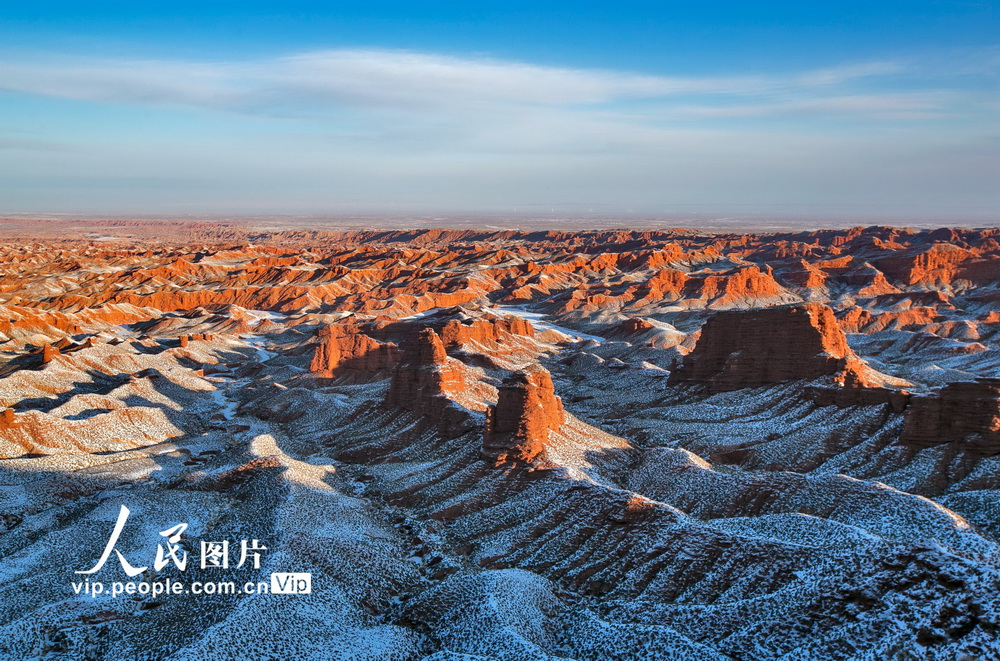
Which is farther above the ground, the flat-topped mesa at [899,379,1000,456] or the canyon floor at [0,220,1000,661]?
the flat-topped mesa at [899,379,1000,456]

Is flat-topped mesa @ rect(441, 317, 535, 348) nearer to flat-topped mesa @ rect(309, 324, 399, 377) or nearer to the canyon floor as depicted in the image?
the canyon floor

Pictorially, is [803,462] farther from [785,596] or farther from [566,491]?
[785,596]

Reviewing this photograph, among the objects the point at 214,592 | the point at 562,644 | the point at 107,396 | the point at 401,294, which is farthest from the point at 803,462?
the point at 401,294

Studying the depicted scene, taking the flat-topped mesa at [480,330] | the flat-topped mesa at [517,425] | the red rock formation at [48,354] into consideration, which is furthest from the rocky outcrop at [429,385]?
the red rock formation at [48,354]

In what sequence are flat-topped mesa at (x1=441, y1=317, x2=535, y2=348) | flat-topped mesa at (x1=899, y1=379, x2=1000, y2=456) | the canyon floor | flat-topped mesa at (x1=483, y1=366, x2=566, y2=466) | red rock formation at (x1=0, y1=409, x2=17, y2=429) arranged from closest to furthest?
the canyon floor < flat-topped mesa at (x1=899, y1=379, x2=1000, y2=456) < flat-topped mesa at (x1=483, y1=366, x2=566, y2=466) < red rock formation at (x1=0, y1=409, x2=17, y2=429) < flat-topped mesa at (x1=441, y1=317, x2=535, y2=348)

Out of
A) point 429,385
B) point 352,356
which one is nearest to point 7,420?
point 429,385

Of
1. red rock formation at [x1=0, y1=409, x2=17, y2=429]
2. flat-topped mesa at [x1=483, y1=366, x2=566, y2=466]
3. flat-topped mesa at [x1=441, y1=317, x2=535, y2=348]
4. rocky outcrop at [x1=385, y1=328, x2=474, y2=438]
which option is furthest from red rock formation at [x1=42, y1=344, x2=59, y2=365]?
flat-topped mesa at [x1=483, y1=366, x2=566, y2=466]

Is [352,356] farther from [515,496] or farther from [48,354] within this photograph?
[515,496]
